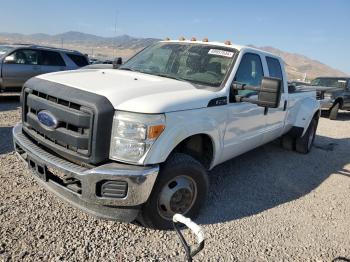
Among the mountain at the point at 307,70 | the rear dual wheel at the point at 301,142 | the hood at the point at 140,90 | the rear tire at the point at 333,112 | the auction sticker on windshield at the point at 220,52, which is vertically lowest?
the mountain at the point at 307,70

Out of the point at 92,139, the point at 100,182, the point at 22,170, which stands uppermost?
the point at 92,139

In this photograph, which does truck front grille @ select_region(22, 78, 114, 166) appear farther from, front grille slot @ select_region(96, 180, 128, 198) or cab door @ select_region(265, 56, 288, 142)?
cab door @ select_region(265, 56, 288, 142)

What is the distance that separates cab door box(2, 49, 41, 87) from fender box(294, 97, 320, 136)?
290 inches

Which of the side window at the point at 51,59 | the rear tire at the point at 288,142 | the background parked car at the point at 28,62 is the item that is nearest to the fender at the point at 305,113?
the rear tire at the point at 288,142

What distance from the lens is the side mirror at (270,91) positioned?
3328mm

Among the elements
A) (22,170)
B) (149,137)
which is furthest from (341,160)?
(22,170)

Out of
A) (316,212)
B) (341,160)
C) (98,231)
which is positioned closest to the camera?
(98,231)

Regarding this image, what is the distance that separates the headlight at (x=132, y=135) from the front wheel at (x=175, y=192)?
0.36 m

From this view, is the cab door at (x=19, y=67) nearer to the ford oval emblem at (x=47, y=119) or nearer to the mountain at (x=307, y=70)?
the ford oval emblem at (x=47, y=119)

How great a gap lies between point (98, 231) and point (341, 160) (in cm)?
552

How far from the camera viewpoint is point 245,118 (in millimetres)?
4266

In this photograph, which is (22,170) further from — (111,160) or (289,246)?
(289,246)

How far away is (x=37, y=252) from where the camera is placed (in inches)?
112

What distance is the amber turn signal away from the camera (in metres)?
2.85
